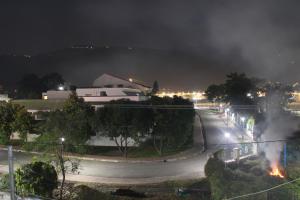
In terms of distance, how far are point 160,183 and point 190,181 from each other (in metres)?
1.71

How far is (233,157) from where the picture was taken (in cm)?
2683

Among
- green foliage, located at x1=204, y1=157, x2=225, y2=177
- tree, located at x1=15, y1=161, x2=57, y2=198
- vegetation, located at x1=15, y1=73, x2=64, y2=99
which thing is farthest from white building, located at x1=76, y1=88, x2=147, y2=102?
tree, located at x1=15, y1=161, x2=57, y2=198

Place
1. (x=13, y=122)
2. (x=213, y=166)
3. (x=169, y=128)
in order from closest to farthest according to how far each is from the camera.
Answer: (x=213, y=166) → (x=169, y=128) → (x=13, y=122)

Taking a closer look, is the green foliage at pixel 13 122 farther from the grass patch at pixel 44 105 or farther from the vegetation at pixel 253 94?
the vegetation at pixel 253 94

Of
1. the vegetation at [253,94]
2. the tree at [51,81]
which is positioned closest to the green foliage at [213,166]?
the vegetation at [253,94]

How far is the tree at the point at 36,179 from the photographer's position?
15.4 meters

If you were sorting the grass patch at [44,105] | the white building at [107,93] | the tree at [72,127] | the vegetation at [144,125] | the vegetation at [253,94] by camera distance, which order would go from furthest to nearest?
the vegetation at [253,94] < the white building at [107,93] < the grass patch at [44,105] < the vegetation at [144,125] < the tree at [72,127]

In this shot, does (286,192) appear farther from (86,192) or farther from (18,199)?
→ (18,199)

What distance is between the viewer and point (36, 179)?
52.1 feet

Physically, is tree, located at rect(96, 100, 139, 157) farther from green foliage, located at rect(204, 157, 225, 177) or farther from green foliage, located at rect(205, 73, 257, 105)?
green foliage, located at rect(205, 73, 257, 105)

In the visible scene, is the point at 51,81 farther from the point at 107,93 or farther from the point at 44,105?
the point at 44,105

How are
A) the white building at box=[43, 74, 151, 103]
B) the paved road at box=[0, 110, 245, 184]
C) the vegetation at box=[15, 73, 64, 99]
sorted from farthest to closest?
the vegetation at box=[15, 73, 64, 99] → the white building at box=[43, 74, 151, 103] → the paved road at box=[0, 110, 245, 184]

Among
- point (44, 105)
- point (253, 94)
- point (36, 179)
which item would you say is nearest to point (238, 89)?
point (253, 94)

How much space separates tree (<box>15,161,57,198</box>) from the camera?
50.6 feet
